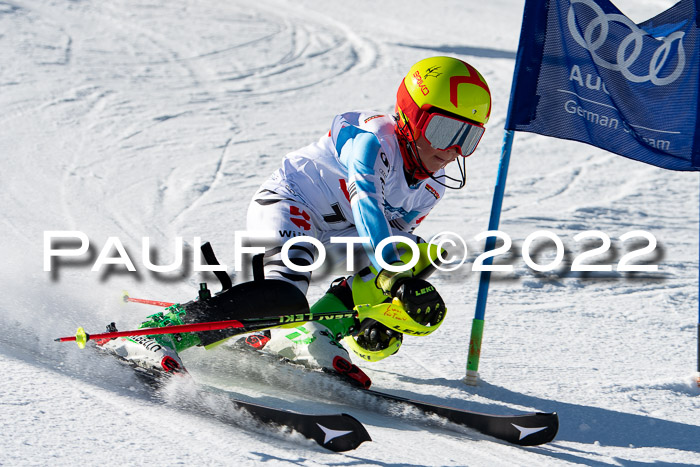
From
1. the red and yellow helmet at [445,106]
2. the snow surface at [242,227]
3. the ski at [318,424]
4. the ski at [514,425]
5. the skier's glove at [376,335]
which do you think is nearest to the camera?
the ski at [318,424]

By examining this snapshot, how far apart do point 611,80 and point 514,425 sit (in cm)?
189

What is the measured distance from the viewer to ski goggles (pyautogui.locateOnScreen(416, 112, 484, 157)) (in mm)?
3652

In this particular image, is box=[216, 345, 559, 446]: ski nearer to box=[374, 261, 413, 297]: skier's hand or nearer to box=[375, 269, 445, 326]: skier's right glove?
box=[375, 269, 445, 326]: skier's right glove

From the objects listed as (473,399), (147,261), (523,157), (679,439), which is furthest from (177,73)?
(679,439)

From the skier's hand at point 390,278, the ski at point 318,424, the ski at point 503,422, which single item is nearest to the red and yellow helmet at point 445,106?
the skier's hand at point 390,278

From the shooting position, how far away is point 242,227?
6496 mm

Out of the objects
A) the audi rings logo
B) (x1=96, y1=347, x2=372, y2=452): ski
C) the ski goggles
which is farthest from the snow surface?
the audi rings logo

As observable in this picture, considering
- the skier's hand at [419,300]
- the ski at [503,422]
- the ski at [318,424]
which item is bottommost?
the ski at [503,422]

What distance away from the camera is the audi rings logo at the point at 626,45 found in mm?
4051

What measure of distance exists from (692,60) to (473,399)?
2.06 m

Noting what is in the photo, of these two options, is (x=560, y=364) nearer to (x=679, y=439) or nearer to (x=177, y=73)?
(x=679, y=439)

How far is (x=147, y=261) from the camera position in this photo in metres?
5.61

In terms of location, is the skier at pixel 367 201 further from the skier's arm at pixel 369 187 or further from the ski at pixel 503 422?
the ski at pixel 503 422

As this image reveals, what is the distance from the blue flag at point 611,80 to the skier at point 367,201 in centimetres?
43
